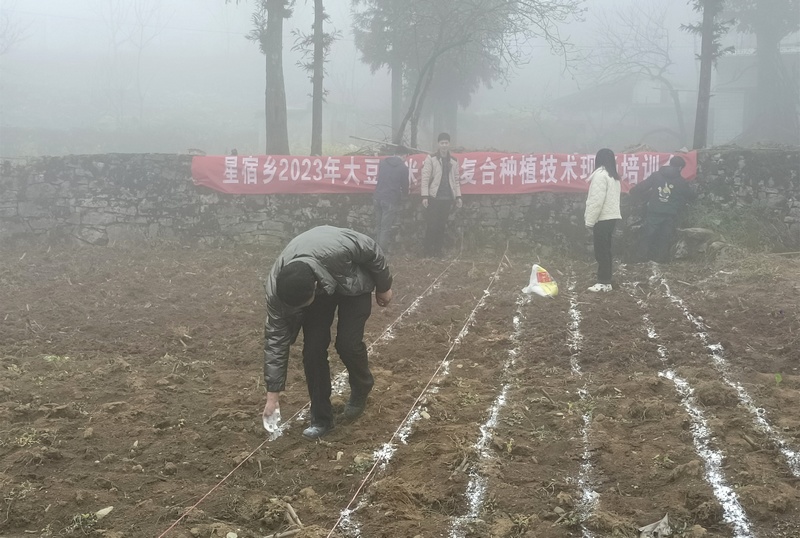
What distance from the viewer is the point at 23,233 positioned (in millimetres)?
11195

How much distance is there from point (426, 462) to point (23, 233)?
10189 mm

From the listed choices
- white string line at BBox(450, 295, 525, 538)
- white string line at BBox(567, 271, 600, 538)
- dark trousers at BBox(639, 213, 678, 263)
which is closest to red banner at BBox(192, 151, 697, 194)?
dark trousers at BBox(639, 213, 678, 263)

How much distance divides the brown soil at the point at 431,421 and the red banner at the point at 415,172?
348cm

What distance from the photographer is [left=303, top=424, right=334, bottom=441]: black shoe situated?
374cm

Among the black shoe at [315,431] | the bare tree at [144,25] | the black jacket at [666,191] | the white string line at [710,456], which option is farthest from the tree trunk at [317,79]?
the bare tree at [144,25]

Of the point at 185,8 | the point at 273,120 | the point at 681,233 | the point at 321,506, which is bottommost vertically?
the point at 321,506

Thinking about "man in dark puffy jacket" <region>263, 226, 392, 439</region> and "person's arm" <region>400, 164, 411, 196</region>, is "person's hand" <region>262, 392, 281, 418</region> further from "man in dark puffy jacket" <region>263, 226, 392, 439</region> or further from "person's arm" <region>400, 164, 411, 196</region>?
"person's arm" <region>400, 164, 411, 196</region>

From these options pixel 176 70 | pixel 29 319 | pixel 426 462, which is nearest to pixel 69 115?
pixel 176 70

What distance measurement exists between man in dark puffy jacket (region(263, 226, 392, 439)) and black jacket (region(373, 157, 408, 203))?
20.5 ft

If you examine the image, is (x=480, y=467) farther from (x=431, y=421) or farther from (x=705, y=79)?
(x=705, y=79)

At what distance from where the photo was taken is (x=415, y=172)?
1063 centimetres

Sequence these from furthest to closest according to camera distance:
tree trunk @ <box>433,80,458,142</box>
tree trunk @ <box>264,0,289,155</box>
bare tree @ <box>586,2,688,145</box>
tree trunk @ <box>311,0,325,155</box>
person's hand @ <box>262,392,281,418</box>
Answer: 1. bare tree @ <box>586,2,688,145</box>
2. tree trunk @ <box>433,80,458,142</box>
3. tree trunk @ <box>311,0,325,155</box>
4. tree trunk @ <box>264,0,289,155</box>
5. person's hand @ <box>262,392,281,418</box>

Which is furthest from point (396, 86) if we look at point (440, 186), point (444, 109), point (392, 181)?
point (440, 186)

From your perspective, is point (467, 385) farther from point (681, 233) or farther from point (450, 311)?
point (681, 233)
